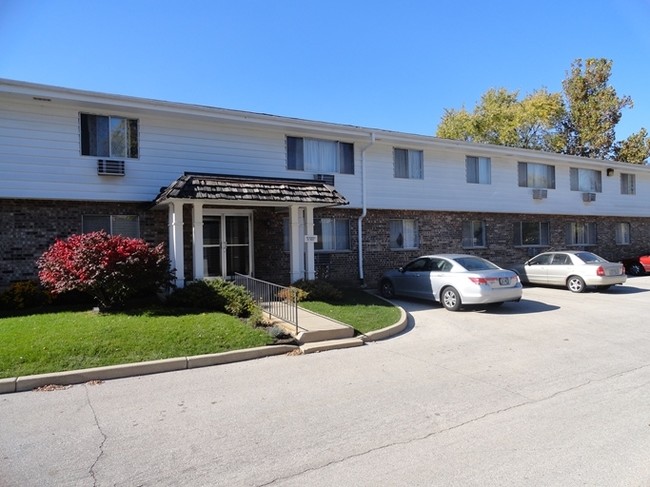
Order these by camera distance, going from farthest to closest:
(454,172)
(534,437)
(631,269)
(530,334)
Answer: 1. (631,269)
2. (454,172)
3. (530,334)
4. (534,437)

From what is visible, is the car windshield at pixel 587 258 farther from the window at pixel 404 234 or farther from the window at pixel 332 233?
the window at pixel 332 233

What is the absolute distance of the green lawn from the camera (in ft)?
21.6

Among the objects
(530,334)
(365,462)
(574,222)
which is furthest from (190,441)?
(574,222)

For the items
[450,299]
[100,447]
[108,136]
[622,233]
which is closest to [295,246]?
[450,299]

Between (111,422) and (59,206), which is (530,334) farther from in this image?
(59,206)

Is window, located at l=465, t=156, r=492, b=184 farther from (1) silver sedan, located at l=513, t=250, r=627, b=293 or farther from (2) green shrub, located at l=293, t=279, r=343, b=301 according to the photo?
(2) green shrub, located at l=293, t=279, r=343, b=301

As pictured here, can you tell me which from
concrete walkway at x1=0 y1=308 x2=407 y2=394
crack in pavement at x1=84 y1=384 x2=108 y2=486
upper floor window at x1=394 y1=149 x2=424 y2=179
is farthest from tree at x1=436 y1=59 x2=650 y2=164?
crack in pavement at x1=84 y1=384 x2=108 y2=486

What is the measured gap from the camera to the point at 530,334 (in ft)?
28.9

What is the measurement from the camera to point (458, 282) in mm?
11320

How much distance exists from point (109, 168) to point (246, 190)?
3.77 m

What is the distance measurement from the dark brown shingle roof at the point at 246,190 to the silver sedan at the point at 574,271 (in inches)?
329

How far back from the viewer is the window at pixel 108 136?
1212 centimetres

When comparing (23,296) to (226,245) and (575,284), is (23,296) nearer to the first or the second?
(226,245)

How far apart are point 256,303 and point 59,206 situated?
19.5 ft
